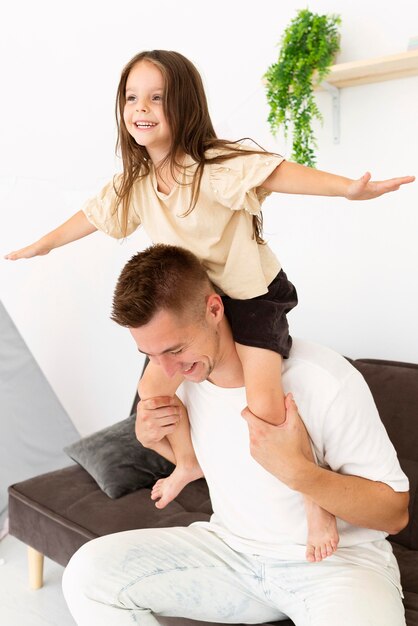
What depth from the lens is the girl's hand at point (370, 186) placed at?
1.34m

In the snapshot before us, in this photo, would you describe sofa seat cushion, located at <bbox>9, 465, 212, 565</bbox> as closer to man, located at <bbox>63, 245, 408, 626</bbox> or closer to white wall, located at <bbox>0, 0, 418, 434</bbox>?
man, located at <bbox>63, 245, 408, 626</bbox>

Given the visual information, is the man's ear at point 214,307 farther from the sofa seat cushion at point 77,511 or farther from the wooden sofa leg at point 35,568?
the wooden sofa leg at point 35,568

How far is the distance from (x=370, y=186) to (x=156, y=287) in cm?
48

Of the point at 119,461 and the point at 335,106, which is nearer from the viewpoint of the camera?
the point at 119,461

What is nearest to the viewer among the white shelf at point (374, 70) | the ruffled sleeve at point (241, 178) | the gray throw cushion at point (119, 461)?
the ruffled sleeve at point (241, 178)

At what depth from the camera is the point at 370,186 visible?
53.6 inches

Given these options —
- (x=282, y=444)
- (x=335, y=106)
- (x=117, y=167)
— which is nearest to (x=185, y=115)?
(x=282, y=444)

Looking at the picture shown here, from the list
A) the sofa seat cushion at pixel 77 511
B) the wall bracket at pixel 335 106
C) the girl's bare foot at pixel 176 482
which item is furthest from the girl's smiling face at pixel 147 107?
the sofa seat cushion at pixel 77 511

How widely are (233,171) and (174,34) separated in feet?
5.84

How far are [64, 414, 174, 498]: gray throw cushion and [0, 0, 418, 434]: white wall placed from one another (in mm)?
850

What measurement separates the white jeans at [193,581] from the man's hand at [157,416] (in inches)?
9.4

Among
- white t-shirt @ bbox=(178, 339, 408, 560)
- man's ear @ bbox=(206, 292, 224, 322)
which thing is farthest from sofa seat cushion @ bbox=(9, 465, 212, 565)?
man's ear @ bbox=(206, 292, 224, 322)

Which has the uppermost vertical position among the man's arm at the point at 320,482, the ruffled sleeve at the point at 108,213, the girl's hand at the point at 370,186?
the girl's hand at the point at 370,186

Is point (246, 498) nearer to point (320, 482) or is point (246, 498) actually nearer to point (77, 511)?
point (320, 482)
